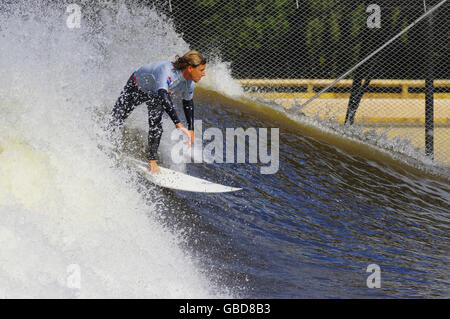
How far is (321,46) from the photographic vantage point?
930cm

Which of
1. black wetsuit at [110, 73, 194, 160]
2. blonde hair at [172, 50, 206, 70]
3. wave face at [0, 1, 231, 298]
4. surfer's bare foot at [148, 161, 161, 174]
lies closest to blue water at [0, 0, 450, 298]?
wave face at [0, 1, 231, 298]

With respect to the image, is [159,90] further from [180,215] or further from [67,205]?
[67,205]

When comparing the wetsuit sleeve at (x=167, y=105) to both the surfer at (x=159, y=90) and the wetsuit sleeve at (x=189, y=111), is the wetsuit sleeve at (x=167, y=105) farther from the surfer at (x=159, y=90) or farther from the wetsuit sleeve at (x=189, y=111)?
the wetsuit sleeve at (x=189, y=111)

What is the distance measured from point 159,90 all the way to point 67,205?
131 centimetres

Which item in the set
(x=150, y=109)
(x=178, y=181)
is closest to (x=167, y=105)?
(x=150, y=109)

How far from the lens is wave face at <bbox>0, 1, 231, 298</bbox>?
356cm

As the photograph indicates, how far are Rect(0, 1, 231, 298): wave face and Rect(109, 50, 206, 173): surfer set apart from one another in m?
0.33

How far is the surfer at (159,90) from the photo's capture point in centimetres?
509

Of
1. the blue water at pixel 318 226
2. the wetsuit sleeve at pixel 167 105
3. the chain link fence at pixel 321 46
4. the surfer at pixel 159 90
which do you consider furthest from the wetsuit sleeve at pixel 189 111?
the chain link fence at pixel 321 46

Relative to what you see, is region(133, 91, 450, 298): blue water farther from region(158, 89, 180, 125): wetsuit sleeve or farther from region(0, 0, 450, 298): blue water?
region(158, 89, 180, 125): wetsuit sleeve

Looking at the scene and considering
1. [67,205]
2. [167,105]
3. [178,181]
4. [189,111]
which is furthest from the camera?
[178,181]

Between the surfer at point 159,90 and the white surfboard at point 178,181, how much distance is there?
74mm
